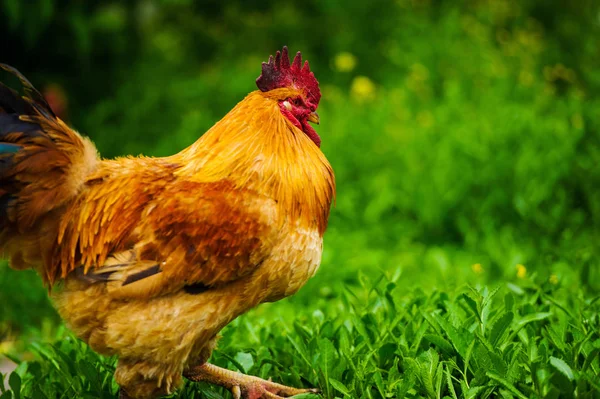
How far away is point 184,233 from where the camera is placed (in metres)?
2.80

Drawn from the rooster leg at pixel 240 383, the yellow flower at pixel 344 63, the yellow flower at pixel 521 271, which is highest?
the yellow flower at pixel 344 63

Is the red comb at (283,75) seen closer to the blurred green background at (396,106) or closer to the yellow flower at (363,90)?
the blurred green background at (396,106)

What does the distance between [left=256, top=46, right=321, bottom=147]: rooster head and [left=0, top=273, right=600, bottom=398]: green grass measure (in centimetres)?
109

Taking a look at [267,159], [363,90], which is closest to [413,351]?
[267,159]

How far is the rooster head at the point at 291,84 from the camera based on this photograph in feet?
10.0

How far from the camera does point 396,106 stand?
7.70m

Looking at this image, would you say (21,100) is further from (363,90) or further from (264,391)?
(363,90)

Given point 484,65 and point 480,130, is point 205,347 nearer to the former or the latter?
point 480,130

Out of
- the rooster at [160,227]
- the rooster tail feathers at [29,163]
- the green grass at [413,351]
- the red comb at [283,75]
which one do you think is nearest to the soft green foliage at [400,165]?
the green grass at [413,351]

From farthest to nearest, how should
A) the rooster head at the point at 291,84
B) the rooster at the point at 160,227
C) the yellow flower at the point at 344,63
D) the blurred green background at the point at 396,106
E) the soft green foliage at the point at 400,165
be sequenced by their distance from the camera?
the yellow flower at the point at 344,63 < the blurred green background at the point at 396,106 < the soft green foliage at the point at 400,165 < the rooster head at the point at 291,84 < the rooster at the point at 160,227

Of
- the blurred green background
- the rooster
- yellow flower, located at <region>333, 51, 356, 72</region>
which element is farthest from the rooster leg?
yellow flower, located at <region>333, 51, 356, 72</region>

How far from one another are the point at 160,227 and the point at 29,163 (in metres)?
0.60

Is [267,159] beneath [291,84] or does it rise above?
beneath

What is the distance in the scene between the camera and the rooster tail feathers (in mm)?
2834
